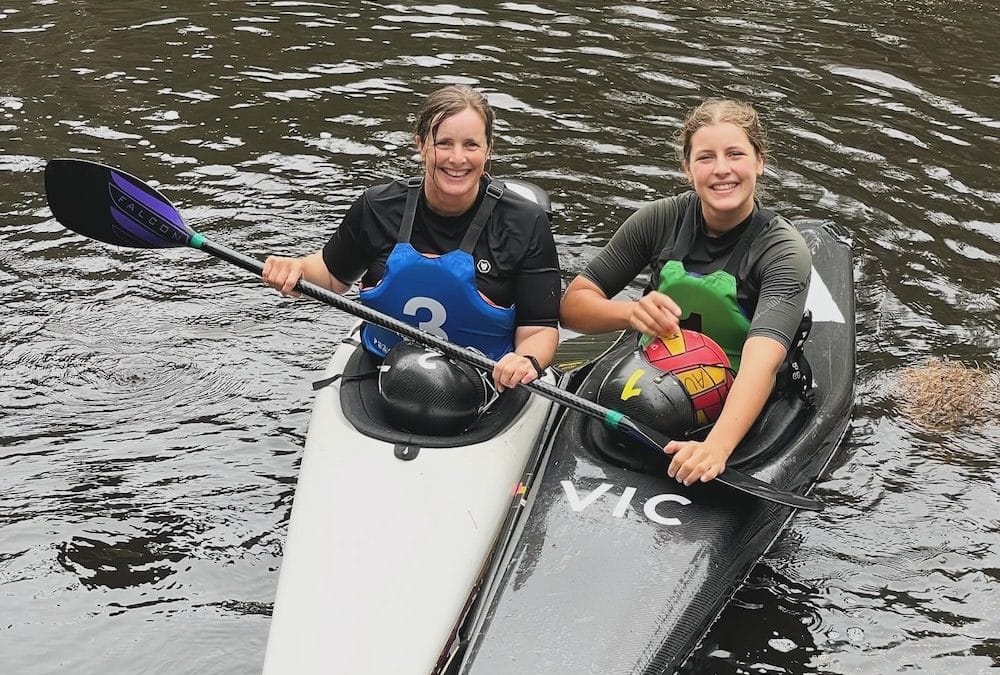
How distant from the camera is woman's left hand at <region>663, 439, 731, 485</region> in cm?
311

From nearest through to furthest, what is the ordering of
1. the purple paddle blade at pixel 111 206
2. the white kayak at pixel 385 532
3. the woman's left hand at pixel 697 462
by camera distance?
1. the white kayak at pixel 385 532
2. the woman's left hand at pixel 697 462
3. the purple paddle blade at pixel 111 206

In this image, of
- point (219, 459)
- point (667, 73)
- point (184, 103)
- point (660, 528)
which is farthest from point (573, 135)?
point (660, 528)

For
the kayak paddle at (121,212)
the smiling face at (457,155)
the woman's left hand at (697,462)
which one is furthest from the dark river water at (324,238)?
the smiling face at (457,155)

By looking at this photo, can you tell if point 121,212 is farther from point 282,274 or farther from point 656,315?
point 656,315

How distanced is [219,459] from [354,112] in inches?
136

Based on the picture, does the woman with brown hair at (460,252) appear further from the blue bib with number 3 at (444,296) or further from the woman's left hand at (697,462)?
the woman's left hand at (697,462)

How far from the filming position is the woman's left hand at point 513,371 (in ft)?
10.9

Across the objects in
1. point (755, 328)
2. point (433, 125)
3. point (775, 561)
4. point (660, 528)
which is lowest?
point (775, 561)

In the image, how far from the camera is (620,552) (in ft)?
10.0

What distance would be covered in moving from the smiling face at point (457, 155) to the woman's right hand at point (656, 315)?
24.0 inches

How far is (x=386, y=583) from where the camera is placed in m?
2.92

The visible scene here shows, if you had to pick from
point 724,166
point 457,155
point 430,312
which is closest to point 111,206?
point 430,312


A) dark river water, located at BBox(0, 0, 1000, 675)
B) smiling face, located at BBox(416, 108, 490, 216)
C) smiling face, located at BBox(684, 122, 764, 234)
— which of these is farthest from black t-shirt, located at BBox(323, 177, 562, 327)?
dark river water, located at BBox(0, 0, 1000, 675)

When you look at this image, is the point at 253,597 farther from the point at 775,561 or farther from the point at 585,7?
the point at 585,7
